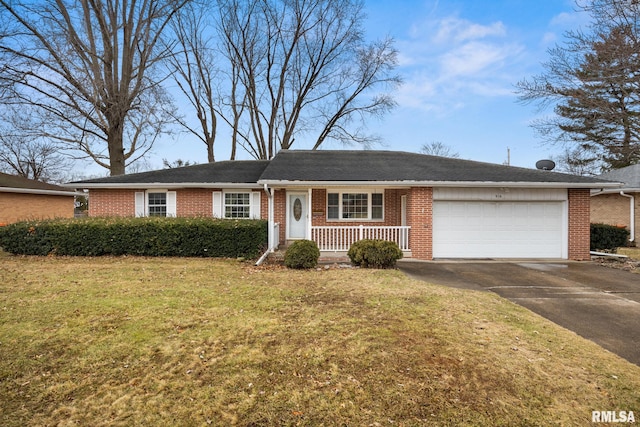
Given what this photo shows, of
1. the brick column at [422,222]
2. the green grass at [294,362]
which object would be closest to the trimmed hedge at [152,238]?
the green grass at [294,362]

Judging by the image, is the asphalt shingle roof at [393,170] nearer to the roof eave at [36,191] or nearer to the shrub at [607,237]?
the shrub at [607,237]

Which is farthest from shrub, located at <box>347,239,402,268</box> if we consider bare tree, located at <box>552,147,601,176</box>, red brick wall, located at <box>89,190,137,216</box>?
bare tree, located at <box>552,147,601,176</box>

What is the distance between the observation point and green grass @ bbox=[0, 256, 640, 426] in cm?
259

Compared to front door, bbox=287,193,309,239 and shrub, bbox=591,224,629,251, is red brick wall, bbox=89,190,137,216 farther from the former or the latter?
shrub, bbox=591,224,629,251

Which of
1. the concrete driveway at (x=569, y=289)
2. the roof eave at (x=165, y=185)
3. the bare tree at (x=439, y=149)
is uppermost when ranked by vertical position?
the bare tree at (x=439, y=149)

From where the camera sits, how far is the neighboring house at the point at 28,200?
16672 mm

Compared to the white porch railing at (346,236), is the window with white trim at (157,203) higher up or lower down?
higher up

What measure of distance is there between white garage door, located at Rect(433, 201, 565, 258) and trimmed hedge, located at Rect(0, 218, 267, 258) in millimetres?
6182

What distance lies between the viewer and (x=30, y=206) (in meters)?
17.9

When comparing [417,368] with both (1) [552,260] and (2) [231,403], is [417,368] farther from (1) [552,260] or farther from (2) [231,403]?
(1) [552,260]

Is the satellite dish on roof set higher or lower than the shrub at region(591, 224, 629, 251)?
higher

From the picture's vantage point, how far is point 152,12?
61.6 feet

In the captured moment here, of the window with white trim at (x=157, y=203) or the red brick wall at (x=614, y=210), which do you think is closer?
the window with white trim at (x=157, y=203)

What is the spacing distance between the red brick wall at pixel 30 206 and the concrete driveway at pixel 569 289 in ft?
64.8
